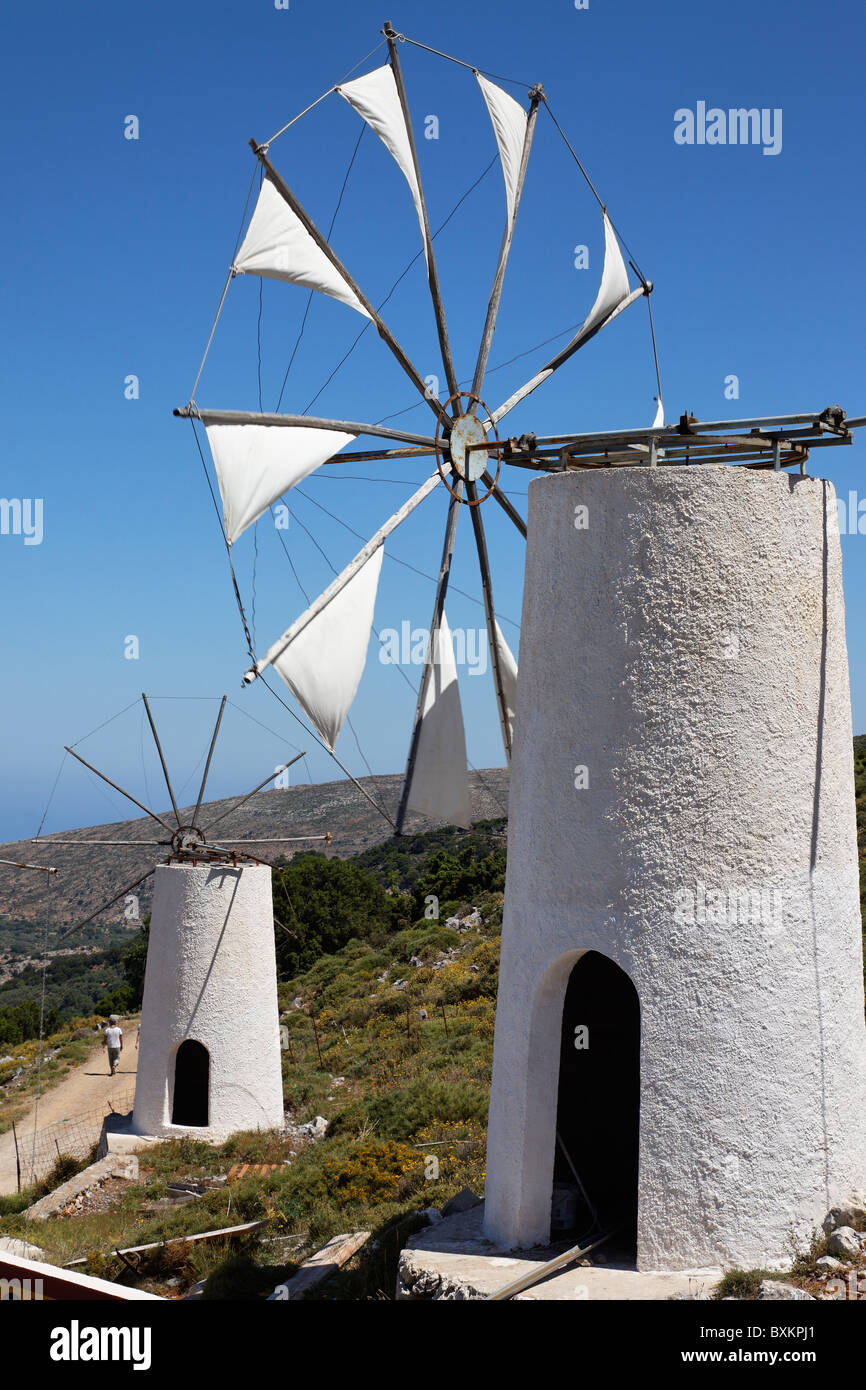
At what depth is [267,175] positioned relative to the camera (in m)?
8.53

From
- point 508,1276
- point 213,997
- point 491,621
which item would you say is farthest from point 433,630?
point 213,997

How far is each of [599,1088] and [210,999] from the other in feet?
29.5

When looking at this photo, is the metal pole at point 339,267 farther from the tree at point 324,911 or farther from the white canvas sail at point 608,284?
the tree at point 324,911

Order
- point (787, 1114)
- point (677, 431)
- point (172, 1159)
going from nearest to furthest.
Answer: point (787, 1114) → point (677, 431) → point (172, 1159)

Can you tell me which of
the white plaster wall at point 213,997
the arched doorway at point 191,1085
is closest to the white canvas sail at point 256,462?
the white plaster wall at point 213,997

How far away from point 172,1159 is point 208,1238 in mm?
4038

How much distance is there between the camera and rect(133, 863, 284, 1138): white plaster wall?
16.4 m

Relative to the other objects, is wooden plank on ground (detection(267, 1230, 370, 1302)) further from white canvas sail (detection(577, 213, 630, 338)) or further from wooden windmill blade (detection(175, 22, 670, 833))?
white canvas sail (detection(577, 213, 630, 338))

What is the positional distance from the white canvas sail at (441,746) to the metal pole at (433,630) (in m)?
0.02

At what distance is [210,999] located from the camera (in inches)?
644

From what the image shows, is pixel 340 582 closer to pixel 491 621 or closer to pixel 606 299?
pixel 491 621

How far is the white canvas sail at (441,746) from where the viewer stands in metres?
8.54
